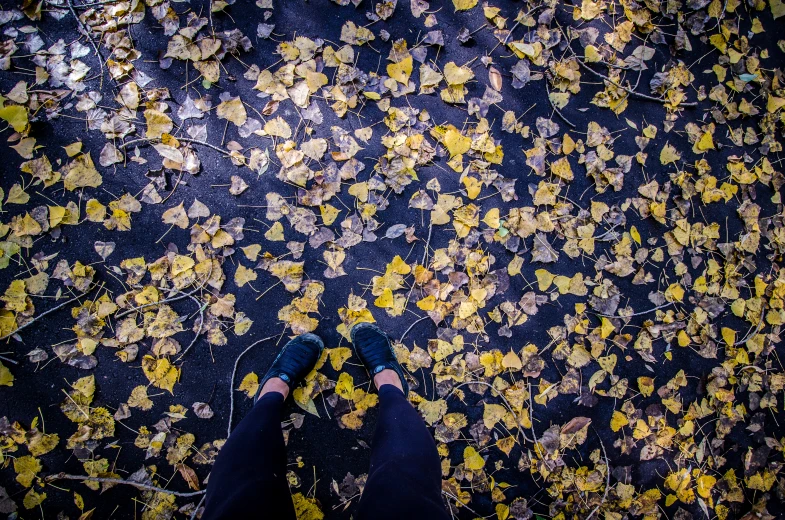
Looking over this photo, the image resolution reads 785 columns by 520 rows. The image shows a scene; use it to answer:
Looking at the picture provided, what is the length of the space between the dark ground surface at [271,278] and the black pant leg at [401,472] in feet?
1.34

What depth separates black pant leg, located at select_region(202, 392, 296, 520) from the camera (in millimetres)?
1365

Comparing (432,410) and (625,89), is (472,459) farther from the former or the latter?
(625,89)

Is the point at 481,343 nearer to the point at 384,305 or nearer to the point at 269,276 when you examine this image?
the point at 384,305

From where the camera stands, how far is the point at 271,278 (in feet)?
6.82

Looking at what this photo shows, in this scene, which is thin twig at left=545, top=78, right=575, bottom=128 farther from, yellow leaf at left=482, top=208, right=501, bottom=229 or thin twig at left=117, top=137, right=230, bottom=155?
thin twig at left=117, top=137, right=230, bottom=155

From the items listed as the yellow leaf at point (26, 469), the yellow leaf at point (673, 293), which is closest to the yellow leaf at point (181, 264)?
the yellow leaf at point (26, 469)

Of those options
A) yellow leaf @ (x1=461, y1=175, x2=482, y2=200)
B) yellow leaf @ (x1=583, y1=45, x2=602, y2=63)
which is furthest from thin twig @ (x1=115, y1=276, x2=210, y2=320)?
Answer: yellow leaf @ (x1=583, y1=45, x2=602, y2=63)

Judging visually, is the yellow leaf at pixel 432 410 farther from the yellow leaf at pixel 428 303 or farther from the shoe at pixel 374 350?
the yellow leaf at pixel 428 303

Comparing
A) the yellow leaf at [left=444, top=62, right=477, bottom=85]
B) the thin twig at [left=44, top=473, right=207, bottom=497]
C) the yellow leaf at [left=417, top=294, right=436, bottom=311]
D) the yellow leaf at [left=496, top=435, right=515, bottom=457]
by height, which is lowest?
the thin twig at [left=44, top=473, right=207, bottom=497]

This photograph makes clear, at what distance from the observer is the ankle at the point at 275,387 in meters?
1.91

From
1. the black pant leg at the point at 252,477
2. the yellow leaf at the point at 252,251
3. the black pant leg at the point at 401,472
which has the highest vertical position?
the yellow leaf at the point at 252,251

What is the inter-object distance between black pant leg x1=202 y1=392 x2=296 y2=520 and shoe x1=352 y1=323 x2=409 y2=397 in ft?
1.65

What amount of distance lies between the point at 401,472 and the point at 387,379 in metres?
0.53

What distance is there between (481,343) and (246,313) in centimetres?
125
